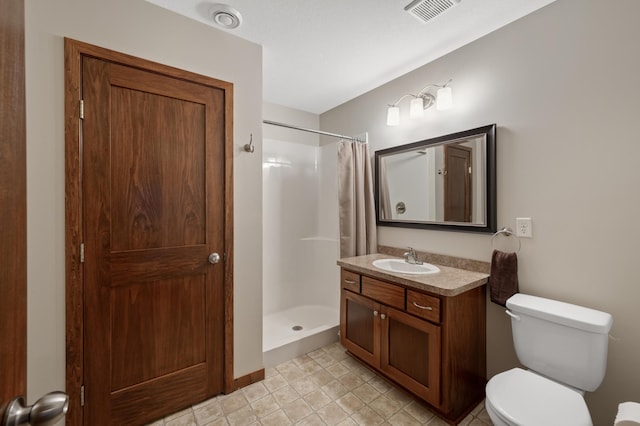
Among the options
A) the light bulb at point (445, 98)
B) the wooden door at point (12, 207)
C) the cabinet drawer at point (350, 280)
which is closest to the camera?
the wooden door at point (12, 207)

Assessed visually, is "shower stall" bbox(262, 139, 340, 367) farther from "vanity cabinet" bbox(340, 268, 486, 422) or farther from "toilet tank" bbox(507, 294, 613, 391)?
"toilet tank" bbox(507, 294, 613, 391)

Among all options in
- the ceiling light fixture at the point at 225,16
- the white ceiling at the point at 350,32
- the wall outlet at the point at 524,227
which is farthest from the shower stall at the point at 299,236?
the wall outlet at the point at 524,227

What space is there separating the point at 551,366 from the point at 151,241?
2.27 m

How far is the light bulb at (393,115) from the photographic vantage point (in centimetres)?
234

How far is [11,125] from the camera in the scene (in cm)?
43

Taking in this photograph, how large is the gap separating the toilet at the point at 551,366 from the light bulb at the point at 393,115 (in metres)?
1.58

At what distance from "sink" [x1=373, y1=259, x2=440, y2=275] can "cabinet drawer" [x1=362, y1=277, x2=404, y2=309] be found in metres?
0.13

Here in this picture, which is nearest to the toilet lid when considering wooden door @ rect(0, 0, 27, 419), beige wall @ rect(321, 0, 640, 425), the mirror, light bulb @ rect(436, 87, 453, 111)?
beige wall @ rect(321, 0, 640, 425)

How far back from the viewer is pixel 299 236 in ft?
10.8

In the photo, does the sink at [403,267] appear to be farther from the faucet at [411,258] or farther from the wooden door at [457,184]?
the wooden door at [457,184]

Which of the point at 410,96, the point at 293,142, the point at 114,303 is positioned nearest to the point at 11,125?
the point at 114,303

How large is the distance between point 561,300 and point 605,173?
0.73 m

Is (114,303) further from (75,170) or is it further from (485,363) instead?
(485,363)

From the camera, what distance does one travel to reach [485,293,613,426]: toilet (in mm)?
1158
